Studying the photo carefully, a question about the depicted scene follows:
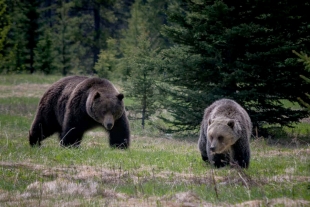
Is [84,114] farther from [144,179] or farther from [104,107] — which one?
[144,179]

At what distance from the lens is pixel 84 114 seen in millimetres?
10875

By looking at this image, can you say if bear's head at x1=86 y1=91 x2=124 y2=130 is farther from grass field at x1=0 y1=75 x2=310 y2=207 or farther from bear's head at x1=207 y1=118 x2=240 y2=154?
bear's head at x1=207 y1=118 x2=240 y2=154

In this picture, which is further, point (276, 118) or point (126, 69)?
point (126, 69)

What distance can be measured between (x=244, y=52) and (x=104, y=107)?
17.4 ft

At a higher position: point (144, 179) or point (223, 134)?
point (223, 134)

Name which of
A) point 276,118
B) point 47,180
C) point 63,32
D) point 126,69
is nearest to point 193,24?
point 276,118

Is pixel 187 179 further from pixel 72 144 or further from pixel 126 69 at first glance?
pixel 126 69

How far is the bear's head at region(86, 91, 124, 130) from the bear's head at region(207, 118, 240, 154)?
2.69 m

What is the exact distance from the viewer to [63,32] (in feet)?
124

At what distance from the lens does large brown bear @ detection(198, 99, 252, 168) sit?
832 cm

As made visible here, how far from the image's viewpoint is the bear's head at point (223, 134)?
8.29 meters

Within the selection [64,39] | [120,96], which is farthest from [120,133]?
[64,39]

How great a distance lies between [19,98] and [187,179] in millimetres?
17690

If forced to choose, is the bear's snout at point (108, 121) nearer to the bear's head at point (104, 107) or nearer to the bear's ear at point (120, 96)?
the bear's head at point (104, 107)
